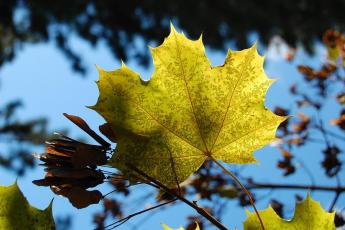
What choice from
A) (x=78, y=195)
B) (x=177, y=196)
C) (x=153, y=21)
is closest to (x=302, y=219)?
(x=177, y=196)

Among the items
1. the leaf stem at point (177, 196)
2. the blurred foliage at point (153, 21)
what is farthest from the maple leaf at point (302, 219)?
the blurred foliage at point (153, 21)

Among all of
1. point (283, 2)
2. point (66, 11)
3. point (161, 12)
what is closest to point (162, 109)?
point (66, 11)

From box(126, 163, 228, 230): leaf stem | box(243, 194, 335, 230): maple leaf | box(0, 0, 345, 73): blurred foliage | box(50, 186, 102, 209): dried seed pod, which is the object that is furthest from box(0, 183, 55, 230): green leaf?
box(0, 0, 345, 73): blurred foliage

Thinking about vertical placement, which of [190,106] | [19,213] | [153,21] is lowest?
[19,213]

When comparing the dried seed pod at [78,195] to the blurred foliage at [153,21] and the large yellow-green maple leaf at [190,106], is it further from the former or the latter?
the blurred foliage at [153,21]

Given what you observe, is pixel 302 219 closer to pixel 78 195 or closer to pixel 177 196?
Answer: pixel 177 196

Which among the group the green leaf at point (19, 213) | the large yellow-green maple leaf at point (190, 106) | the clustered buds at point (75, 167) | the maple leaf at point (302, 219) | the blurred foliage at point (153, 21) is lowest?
the green leaf at point (19, 213)
